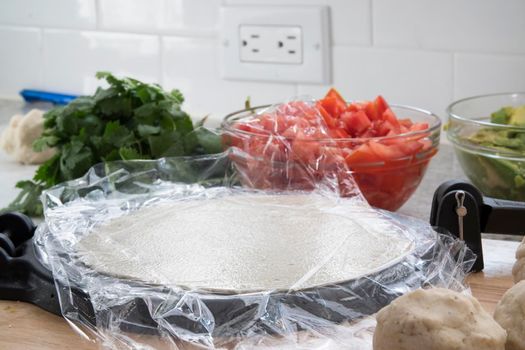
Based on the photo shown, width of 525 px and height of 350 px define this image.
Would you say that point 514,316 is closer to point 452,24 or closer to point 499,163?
point 499,163


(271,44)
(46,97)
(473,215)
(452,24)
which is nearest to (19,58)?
(46,97)

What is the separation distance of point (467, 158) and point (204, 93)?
27.5 inches

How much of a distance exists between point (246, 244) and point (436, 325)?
0.27 m

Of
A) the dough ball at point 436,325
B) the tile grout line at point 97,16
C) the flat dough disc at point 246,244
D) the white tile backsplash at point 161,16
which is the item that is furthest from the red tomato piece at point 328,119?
the tile grout line at point 97,16

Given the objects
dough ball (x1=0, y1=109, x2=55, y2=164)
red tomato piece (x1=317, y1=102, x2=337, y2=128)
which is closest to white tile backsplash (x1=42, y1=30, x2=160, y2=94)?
dough ball (x1=0, y1=109, x2=55, y2=164)

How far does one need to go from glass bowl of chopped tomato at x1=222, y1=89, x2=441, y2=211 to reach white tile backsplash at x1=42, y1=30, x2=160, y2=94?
670 millimetres

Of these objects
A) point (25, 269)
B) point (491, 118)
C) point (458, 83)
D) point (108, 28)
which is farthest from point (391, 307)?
point (108, 28)

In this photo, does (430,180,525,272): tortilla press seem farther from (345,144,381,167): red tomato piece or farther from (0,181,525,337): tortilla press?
(345,144,381,167): red tomato piece

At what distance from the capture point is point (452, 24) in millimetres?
1434

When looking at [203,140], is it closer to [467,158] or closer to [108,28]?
[467,158]

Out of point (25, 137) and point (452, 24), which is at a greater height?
point (452, 24)

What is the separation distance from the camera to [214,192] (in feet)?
3.43

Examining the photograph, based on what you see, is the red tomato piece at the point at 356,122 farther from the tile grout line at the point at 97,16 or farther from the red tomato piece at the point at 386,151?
the tile grout line at the point at 97,16

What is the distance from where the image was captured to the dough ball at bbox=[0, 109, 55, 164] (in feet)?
4.76
